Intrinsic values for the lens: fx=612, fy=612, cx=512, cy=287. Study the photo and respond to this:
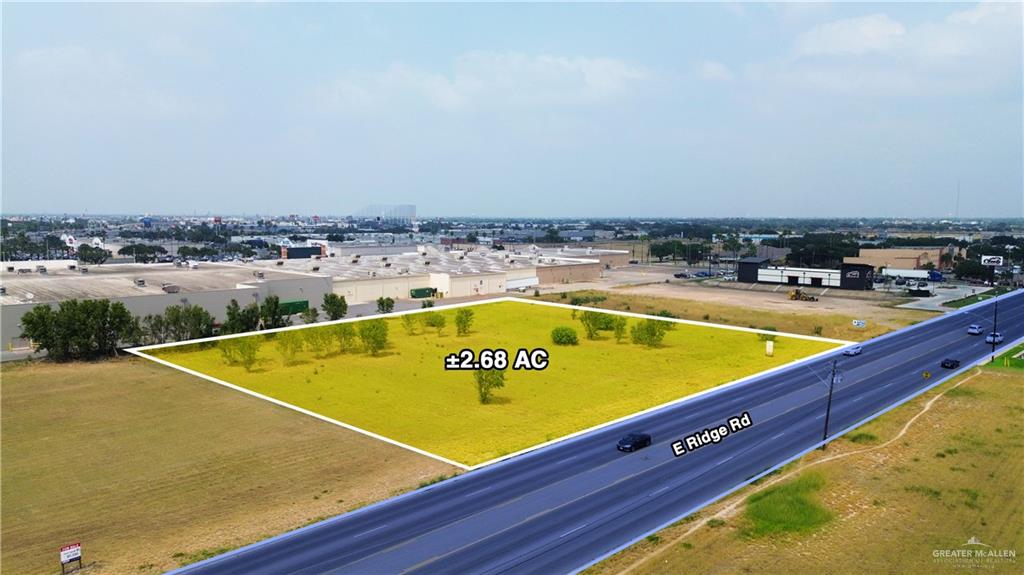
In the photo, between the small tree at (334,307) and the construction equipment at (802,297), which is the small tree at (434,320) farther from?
the construction equipment at (802,297)

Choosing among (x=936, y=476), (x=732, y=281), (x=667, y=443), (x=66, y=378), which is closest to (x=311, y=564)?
(x=667, y=443)

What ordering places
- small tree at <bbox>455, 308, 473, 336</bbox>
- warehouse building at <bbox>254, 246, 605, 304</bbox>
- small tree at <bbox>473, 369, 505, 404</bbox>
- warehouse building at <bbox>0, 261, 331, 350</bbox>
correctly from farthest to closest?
warehouse building at <bbox>254, 246, 605, 304</bbox> < warehouse building at <bbox>0, 261, 331, 350</bbox> < small tree at <bbox>455, 308, 473, 336</bbox> < small tree at <bbox>473, 369, 505, 404</bbox>

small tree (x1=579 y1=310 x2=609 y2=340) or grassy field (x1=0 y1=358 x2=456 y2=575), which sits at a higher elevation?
small tree (x1=579 y1=310 x2=609 y2=340)

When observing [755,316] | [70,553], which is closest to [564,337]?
[755,316]

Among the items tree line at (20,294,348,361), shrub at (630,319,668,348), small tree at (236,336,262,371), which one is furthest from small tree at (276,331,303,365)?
shrub at (630,319,668,348)

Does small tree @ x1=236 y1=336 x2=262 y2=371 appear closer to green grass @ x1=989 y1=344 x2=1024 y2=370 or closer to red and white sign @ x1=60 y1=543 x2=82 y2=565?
red and white sign @ x1=60 y1=543 x2=82 y2=565

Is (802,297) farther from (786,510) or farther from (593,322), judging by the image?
(786,510)
